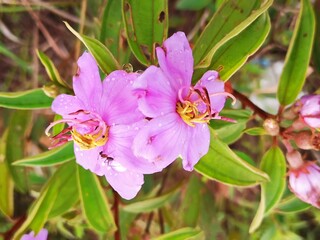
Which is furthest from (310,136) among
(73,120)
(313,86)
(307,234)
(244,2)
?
(307,234)

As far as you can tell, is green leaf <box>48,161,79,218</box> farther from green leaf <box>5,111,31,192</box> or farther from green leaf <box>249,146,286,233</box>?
green leaf <box>249,146,286,233</box>

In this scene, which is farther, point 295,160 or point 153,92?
point 295,160

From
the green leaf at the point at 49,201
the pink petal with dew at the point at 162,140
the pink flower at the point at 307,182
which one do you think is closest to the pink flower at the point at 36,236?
the green leaf at the point at 49,201

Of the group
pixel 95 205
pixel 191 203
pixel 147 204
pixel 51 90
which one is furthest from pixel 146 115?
pixel 191 203

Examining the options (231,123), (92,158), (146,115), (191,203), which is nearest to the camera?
(146,115)

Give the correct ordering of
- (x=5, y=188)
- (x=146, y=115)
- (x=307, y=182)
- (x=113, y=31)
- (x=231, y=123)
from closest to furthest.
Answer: (x=146, y=115) → (x=307, y=182) → (x=231, y=123) → (x=113, y=31) → (x=5, y=188)

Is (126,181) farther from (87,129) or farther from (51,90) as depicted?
(51,90)

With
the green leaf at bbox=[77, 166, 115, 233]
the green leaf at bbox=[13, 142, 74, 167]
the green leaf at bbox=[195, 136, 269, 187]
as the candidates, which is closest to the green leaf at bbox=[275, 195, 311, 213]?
the green leaf at bbox=[195, 136, 269, 187]
